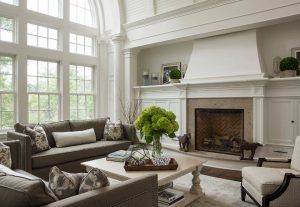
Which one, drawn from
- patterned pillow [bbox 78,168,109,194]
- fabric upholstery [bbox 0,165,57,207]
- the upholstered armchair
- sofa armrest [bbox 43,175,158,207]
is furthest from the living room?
fabric upholstery [bbox 0,165,57,207]

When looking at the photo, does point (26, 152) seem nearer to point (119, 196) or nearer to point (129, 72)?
point (119, 196)

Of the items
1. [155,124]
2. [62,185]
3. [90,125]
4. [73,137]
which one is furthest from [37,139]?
[62,185]

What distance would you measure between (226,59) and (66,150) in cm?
337

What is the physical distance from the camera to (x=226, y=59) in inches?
185

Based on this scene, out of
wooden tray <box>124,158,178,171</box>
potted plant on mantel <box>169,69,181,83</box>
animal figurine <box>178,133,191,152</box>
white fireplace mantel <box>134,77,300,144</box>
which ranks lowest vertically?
animal figurine <box>178,133,191,152</box>

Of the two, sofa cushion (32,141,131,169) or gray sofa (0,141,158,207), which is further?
sofa cushion (32,141,131,169)

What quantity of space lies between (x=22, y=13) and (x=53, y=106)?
2.09 metres

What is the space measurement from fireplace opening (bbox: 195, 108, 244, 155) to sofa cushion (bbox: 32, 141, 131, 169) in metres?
1.68

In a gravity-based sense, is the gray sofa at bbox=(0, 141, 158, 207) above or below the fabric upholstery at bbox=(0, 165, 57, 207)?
below

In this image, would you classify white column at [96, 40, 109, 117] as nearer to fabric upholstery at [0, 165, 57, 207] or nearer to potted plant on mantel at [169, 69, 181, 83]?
potted plant on mantel at [169, 69, 181, 83]

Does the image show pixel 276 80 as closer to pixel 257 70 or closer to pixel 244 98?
pixel 257 70

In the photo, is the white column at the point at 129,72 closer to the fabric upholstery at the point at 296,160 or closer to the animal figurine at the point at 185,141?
the animal figurine at the point at 185,141

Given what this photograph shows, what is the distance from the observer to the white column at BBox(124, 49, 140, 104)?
6.14 metres

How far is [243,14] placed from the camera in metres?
4.23
